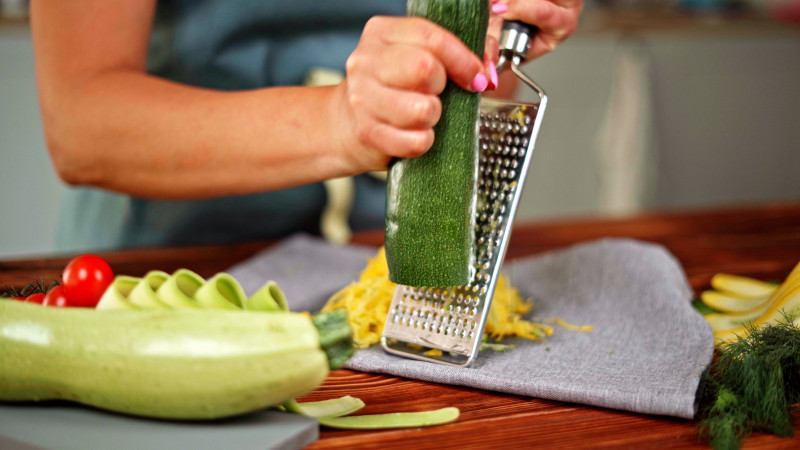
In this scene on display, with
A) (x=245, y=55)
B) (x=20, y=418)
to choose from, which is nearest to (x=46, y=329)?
(x=20, y=418)

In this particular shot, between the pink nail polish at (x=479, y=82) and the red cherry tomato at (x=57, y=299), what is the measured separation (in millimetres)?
445

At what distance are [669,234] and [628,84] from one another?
6.94 feet

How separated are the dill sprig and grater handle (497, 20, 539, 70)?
0.42 metres

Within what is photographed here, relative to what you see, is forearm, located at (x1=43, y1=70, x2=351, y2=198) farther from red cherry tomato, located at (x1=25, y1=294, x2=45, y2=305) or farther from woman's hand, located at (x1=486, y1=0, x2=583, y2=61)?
red cherry tomato, located at (x1=25, y1=294, x2=45, y2=305)

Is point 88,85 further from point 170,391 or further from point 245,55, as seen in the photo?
point 170,391

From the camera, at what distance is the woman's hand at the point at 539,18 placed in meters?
0.89

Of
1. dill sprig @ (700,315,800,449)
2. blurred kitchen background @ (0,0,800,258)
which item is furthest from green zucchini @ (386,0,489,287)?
blurred kitchen background @ (0,0,800,258)

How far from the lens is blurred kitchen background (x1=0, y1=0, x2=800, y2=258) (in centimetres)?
348

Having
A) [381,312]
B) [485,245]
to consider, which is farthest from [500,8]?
[381,312]

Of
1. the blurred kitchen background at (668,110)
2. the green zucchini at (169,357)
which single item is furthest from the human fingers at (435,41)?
the blurred kitchen background at (668,110)

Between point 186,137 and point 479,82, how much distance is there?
47 centimetres

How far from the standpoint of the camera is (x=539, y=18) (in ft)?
3.02

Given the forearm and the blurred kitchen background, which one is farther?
the blurred kitchen background

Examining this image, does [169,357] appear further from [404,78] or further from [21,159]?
[21,159]
